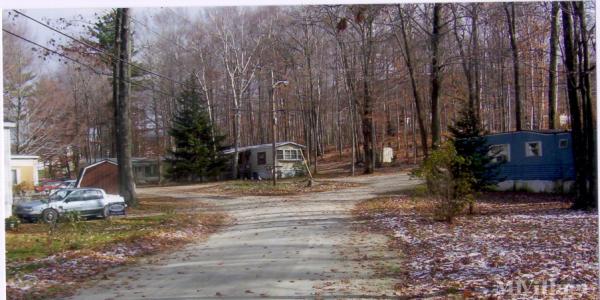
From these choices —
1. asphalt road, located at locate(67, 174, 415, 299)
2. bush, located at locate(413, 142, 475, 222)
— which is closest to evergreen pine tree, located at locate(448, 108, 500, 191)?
bush, located at locate(413, 142, 475, 222)

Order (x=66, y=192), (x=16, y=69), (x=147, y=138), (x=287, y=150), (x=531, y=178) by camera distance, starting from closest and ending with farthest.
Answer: (x=16, y=69)
(x=66, y=192)
(x=147, y=138)
(x=531, y=178)
(x=287, y=150)

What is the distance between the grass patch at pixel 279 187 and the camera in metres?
15.3

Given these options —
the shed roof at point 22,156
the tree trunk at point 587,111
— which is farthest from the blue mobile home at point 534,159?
the shed roof at point 22,156

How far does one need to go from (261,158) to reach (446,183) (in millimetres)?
9723

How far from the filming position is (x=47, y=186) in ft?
23.7

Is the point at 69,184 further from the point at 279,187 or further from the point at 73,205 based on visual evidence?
the point at 279,187

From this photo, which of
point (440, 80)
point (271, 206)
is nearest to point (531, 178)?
point (440, 80)

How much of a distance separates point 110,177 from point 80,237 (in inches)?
47.2

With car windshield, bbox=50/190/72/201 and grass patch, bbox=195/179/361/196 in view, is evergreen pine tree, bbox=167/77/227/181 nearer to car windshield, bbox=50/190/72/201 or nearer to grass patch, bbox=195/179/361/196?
grass patch, bbox=195/179/361/196

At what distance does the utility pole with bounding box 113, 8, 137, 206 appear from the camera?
28.1ft

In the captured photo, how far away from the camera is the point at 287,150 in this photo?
865 inches

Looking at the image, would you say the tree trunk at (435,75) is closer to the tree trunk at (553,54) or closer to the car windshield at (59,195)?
→ the tree trunk at (553,54)

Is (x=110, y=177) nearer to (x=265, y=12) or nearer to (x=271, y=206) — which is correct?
(x=265, y=12)

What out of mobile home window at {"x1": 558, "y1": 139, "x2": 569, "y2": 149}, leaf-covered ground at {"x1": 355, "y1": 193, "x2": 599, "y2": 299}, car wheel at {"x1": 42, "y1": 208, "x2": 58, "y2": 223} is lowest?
leaf-covered ground at {"x1": 355, "y1": 193, "x2": 599, "y2": 299}
